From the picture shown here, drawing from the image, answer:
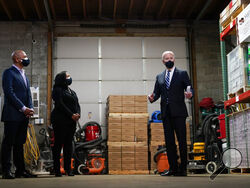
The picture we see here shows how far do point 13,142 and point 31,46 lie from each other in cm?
729

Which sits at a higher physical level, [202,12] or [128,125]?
[202,12]

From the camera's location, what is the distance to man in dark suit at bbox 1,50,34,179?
5254mm

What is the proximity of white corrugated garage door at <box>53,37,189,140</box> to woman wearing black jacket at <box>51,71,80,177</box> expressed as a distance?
236 inches

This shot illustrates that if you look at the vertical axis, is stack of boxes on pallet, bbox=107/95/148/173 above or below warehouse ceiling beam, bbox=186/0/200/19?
below

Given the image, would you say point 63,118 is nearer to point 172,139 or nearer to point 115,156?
point 172,139

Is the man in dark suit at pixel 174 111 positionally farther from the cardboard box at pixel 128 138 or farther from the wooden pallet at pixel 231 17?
the cardboard box at pixel 128 138

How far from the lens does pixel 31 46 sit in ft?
39.8

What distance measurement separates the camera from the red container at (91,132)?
11.1m

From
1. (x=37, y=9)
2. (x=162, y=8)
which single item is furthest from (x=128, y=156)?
(x=37, y=9)

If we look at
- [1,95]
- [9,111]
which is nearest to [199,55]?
[1,95]

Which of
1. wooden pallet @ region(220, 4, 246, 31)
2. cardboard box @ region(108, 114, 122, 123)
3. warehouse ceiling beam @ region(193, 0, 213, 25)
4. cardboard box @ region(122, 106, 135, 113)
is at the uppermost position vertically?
warehouse ceiling beam @ region(193, 0, 213, 25)

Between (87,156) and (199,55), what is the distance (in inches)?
182

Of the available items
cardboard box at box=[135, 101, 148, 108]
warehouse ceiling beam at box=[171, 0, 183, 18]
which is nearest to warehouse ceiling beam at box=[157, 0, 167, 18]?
warehouse ceiling beam at box=[171, 0, 183, 18]

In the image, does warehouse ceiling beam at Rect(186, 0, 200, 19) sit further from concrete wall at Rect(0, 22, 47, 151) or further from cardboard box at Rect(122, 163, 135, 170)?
cardboard box at Rect(122, 163, 135, 170)
